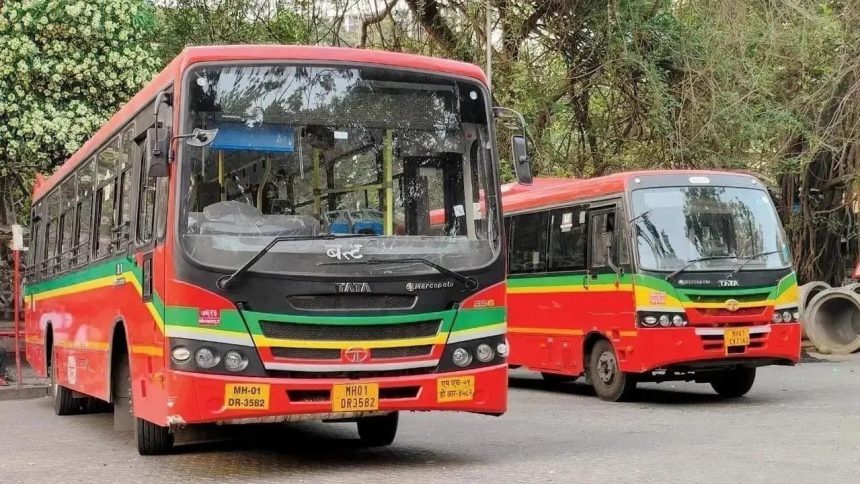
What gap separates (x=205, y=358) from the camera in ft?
28.0

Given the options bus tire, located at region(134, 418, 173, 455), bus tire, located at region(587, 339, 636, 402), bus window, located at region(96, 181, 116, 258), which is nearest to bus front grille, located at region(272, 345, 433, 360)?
bus tire, located at region(134, 418, 173, 455)

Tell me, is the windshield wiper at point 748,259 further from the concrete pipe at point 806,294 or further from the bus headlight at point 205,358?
the concrete pipe at point 806,294

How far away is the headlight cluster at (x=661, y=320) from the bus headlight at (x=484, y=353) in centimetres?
485

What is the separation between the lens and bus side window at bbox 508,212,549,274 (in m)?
16.7

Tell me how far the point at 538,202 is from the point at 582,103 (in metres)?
7.25

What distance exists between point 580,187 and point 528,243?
5.71ft

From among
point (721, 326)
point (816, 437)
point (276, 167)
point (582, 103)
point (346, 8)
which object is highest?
point (346, 8)

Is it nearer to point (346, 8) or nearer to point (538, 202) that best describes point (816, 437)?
point (538, 202)

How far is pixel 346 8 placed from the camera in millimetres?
22484

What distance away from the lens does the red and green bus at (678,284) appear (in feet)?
44.7

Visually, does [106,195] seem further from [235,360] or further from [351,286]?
[351,286]

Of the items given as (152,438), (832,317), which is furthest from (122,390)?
(832,317)

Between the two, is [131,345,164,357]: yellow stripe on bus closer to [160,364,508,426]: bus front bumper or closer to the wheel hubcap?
[160,364,508,426]: bus front bumper

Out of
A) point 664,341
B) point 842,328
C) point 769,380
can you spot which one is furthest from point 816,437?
point 842,328
